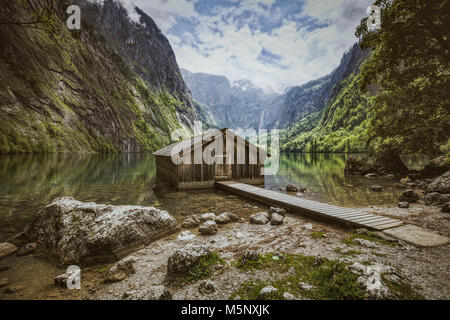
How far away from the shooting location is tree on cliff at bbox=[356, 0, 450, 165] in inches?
412

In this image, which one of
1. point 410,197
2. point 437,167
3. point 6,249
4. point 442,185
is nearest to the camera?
point 6,249

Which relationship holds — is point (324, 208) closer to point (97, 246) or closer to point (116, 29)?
point (97, 246)

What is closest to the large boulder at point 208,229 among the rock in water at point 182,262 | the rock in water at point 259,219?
the rock in water at point 259,219

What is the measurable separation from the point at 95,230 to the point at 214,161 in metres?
13.7

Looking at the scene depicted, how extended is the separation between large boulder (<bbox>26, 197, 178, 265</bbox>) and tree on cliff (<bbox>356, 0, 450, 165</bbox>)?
1561 centimetres

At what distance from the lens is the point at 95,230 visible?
643 centimetres

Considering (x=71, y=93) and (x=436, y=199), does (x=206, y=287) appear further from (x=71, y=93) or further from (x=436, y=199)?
(x=71, y=93)

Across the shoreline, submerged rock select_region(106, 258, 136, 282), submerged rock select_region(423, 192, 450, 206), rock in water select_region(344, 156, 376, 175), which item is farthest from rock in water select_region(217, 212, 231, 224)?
rock in water select_region(344, 156, 376, 175)

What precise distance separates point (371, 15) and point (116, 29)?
194 m

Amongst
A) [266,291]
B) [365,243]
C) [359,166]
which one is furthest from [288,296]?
[359,166]

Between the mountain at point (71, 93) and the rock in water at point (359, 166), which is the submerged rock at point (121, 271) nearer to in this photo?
the mountain at point (71, 93)

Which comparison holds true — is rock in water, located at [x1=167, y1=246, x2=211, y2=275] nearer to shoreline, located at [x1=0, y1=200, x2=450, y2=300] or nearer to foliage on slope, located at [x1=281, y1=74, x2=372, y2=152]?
shoreline, located at [x1=0, y1=200, x2=450, y2=300]

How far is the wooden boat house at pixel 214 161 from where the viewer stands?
1825 cm
